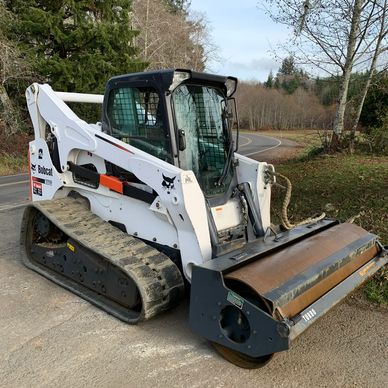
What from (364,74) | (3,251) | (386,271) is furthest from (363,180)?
(3,251)

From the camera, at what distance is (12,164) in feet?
54.7

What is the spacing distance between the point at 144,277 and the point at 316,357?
157 centimetres

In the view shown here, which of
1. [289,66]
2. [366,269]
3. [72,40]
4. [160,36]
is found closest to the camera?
[366,269]

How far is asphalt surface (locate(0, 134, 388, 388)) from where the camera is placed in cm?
315

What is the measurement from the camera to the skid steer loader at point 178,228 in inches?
131

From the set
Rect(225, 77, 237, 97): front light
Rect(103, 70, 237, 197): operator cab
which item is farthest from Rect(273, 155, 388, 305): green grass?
Rect(225, 77, 237, 97): front light

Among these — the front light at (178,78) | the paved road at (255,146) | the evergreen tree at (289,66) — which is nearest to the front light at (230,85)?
the front light at (178,78)

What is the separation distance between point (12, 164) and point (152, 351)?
15007 mm

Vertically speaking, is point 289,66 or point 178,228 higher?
point 289,66

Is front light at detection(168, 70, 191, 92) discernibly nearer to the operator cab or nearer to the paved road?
the operator cab

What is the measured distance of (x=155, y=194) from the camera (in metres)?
4.16

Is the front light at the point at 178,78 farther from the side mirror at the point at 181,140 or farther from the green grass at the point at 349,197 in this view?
the green grass at the point at 349,197

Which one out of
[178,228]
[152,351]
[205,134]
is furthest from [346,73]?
Answer: [152,351]

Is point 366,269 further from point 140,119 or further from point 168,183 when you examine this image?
point 140,119
